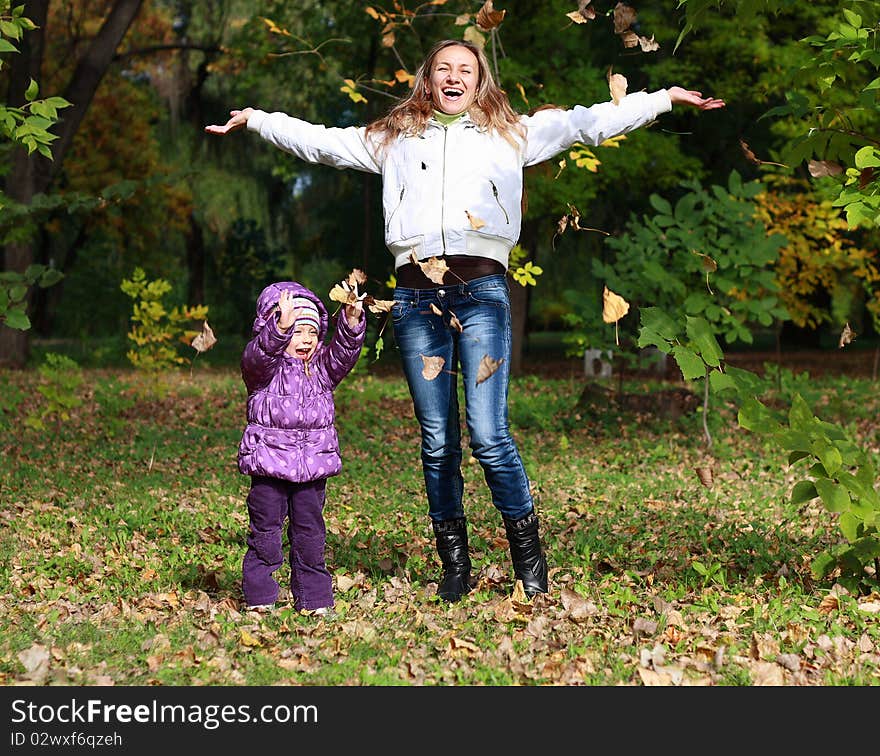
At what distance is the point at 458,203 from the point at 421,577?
6.46ft

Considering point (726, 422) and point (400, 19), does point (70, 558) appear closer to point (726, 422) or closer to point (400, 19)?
point (726, 422)

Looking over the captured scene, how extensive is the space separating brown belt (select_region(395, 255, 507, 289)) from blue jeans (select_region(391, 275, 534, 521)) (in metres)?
0.02

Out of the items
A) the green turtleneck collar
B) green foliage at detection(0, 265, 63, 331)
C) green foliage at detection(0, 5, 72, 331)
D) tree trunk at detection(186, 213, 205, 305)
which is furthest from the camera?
tree trunk at detection(186, 213, 205, 305)

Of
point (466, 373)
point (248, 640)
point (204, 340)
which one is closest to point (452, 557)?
point (466, 373)

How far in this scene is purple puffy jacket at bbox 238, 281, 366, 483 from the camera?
449 cm

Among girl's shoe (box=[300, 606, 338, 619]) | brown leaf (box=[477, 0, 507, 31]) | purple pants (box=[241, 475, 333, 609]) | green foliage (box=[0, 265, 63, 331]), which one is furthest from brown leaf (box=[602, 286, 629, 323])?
green foliage (box=[0, 265, 63, 331])

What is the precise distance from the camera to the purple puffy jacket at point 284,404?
4492 millimetres

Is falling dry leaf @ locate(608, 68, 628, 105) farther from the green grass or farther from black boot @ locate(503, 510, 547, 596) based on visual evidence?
the green grass

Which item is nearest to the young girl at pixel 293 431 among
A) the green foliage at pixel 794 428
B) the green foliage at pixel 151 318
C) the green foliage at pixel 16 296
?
the green foliage at pixel 794 428

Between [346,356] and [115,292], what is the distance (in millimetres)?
25796

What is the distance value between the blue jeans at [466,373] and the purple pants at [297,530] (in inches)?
21.0

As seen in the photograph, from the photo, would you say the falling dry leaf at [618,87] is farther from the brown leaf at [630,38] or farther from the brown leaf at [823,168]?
the brown leaf at [823,168]

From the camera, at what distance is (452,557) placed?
481cm

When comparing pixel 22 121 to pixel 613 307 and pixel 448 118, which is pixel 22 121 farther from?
pixel 613 307
